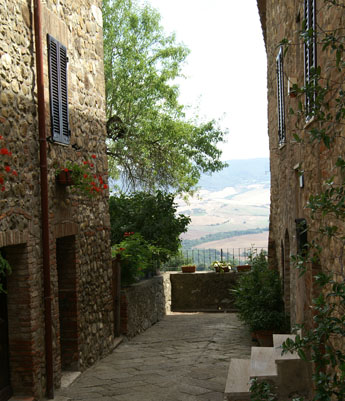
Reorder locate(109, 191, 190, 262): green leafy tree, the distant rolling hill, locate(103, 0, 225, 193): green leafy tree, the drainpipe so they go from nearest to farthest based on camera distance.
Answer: the drainpipe → locate(109, 191, 190, 262): green leafy tree → locate(103, 0, 225, 193): green leafy tree → the distant rolling hill

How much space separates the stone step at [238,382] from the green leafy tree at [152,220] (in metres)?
6.59

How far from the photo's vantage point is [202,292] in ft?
52.1

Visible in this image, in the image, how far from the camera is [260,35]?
13.5 m

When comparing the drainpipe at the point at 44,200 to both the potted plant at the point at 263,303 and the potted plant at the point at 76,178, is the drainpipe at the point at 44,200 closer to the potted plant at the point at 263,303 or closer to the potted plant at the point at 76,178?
the potted plant at the point at 76,178

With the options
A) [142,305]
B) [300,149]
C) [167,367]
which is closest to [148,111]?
[142,305]

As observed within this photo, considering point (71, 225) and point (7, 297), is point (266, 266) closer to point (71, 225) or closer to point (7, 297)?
point (71, 225)

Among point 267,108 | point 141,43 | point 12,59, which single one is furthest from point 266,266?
point 141,43

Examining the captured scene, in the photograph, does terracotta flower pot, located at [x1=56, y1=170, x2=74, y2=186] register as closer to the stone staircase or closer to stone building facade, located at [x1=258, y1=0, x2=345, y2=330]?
stone building facade, located at [x1=258, y1=0, x2=345, y2=330]

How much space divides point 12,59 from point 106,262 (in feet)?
13.8

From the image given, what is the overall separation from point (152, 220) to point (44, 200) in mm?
6849

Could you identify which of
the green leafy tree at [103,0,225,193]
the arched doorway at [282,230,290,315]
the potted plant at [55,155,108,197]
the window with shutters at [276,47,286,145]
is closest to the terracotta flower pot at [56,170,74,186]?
the potted plant at [55,155,108,197]

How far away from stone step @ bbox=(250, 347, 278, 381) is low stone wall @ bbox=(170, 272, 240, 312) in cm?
945

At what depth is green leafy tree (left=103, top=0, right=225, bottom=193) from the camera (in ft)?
58.7

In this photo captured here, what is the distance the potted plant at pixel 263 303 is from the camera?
9.31 metres
